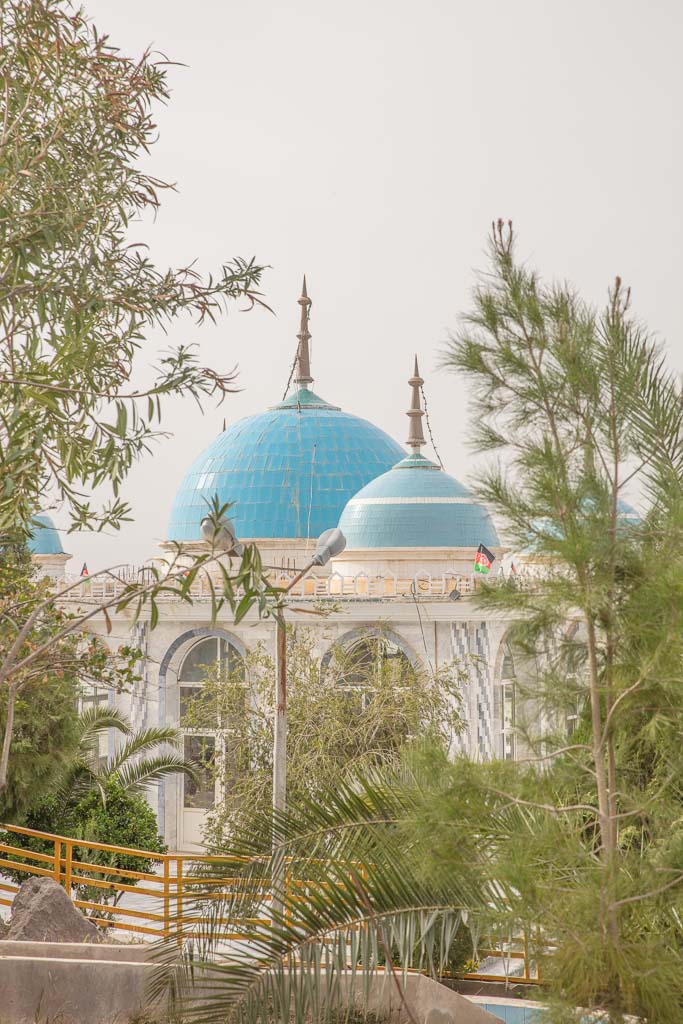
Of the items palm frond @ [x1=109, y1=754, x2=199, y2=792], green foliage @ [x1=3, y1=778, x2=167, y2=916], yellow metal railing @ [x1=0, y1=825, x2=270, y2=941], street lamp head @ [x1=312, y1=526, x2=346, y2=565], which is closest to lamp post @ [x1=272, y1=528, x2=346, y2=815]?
street lamp head @ [x1=312, y1=526, x2=346, y2=565]

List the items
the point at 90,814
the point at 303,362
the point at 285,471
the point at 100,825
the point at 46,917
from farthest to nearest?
the point at 303,362 → the point at 285,471 → the point at 90,814 → the point at 100,825 → the point at 46,917

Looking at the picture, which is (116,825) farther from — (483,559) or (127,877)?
(483,559)

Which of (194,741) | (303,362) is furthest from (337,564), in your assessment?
(303,362)

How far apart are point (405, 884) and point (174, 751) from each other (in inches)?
829

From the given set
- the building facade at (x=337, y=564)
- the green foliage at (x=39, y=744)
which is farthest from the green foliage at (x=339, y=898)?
the building facade at (x=337, y=564)

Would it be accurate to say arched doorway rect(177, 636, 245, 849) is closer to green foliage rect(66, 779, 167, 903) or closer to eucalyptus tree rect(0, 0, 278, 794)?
green foliage rect(66, 779, 167, 903)

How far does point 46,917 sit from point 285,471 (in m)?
21.6

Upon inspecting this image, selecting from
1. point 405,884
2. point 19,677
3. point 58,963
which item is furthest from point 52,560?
point 405,884

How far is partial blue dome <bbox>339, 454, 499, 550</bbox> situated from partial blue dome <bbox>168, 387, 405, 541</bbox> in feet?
7.62

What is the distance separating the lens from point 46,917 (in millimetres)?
9906

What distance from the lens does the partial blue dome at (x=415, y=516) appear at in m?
27.4

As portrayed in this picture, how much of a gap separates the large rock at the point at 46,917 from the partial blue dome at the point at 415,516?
17.6 m

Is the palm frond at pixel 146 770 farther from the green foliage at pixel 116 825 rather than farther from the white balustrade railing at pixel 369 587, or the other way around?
the white balustrade railing at pixel 369 587

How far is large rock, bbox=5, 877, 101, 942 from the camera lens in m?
9.74
